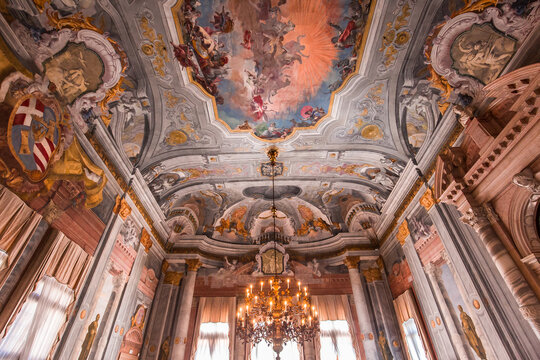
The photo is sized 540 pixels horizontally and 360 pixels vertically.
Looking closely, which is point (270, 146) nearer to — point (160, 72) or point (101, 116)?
point (160, 72)

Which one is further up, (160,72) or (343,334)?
(160,72)

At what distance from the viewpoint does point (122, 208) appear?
7.61 meters

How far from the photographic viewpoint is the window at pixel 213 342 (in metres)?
9.86

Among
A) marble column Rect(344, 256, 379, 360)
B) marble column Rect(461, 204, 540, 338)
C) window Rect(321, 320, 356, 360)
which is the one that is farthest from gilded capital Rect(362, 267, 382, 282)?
marble column Rect(461, 204, 540, 338)

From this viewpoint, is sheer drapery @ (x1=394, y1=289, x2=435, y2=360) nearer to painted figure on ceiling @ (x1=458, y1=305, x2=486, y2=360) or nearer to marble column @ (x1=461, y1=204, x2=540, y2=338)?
painted figure on ceiling @ (x1=458, y1=305, x2=486, y2=360)

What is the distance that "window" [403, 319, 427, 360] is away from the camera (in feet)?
26.8

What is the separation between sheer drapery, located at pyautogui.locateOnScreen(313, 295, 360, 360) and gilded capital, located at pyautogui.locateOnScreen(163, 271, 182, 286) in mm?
5545

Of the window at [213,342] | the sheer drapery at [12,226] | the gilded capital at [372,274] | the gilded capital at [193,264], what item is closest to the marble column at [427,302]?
the gilded capital at [372,274]

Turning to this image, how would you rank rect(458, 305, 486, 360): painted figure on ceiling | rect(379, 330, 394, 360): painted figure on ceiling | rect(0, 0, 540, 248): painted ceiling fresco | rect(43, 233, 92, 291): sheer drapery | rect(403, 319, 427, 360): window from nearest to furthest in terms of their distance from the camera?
rect(43, 233, 92, 291): sheer drapery → rect(0, 0, 540, 248): painted ceiling fresco → rect(458, 305, 486, 360): painted figure on ceiling → rect(403, 319, 427, 360): window → rect(379, 330, 394, 360): painted figure on ceiling

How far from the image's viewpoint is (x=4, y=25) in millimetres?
4285

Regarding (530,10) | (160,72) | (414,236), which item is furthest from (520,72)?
(160,72)

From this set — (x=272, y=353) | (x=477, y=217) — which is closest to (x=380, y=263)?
(x=272, y=353)

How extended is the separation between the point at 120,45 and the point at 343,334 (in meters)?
11.6

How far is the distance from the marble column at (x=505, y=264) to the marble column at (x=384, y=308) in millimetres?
5648
